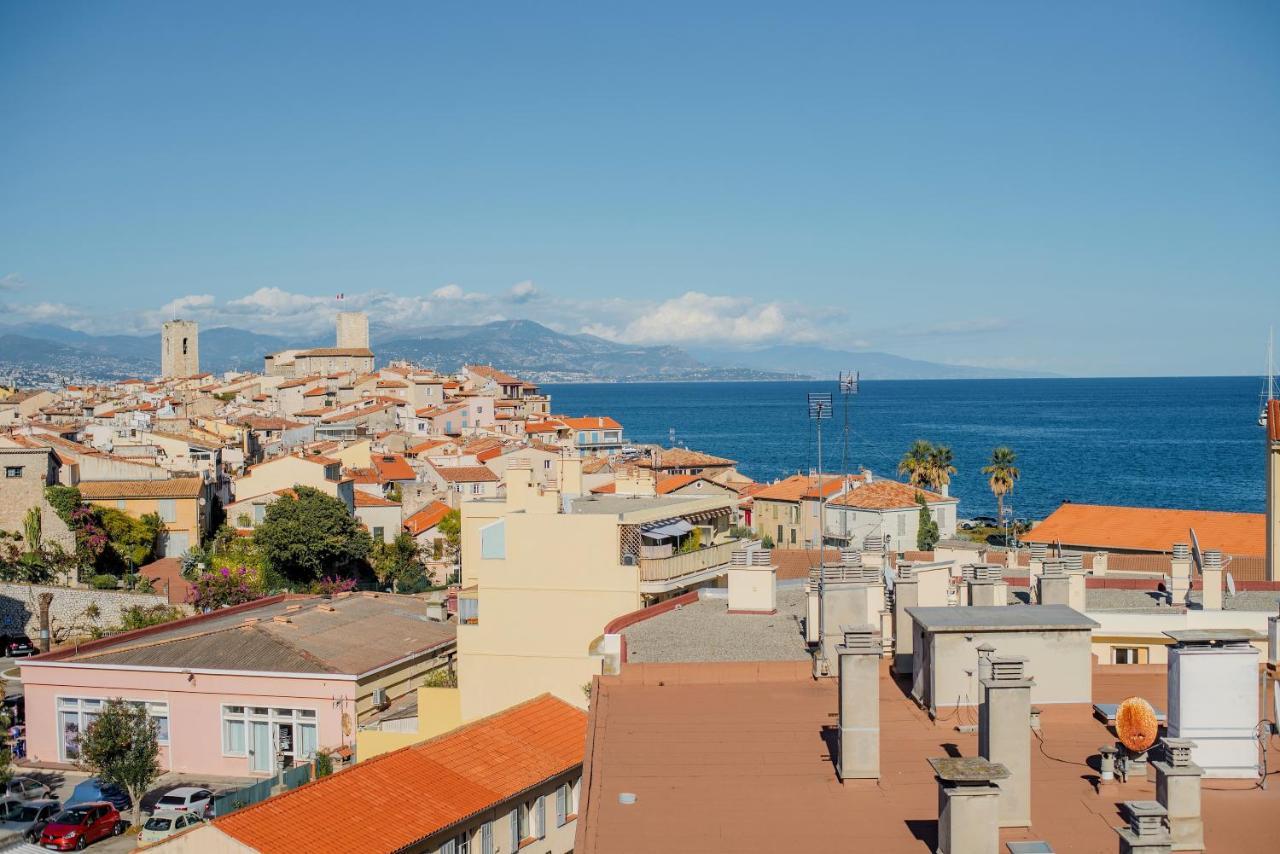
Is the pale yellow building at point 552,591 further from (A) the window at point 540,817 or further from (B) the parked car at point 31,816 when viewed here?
(B) the parked car at point 31,816

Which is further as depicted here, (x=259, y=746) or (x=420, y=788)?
(x=259, y=746)

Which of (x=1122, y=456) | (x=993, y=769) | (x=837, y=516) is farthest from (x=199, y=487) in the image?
(x=1122, y=456)

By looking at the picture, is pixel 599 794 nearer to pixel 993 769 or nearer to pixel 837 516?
pixel 993 769

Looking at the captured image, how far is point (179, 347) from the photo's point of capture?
157 m

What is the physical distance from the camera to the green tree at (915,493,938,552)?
5432 centimetres

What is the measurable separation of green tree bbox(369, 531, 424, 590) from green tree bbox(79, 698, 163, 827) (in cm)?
2489

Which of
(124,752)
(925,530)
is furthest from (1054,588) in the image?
(925,530)

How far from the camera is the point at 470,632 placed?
21.0 meters

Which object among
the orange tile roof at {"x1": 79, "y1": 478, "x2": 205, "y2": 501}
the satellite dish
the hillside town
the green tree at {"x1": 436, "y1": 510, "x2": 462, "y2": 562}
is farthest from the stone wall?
the satellite dish

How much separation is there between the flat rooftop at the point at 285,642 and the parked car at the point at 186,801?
9.12 ft

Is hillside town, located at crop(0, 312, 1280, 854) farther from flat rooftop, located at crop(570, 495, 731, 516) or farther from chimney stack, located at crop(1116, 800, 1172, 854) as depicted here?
flat rooftop, located at crop(570, 495, 731, 516)

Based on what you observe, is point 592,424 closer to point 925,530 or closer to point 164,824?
point 925,530

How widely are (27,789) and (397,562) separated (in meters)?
26.0

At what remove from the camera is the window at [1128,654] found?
17.4 m
